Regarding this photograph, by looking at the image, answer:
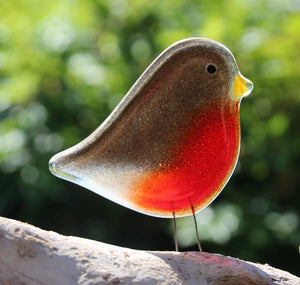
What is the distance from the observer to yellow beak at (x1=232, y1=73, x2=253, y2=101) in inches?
67.8

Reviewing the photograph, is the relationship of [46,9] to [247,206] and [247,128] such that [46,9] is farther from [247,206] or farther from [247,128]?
[247,206]

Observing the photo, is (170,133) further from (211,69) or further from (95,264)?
(95,264)

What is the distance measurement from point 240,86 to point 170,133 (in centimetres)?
29

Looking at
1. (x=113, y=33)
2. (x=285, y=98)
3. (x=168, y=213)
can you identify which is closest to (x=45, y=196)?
(x=113, y=33)

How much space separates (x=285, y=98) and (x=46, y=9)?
5.94ft

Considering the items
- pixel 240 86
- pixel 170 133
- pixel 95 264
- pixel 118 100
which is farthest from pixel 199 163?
pixel 118 100

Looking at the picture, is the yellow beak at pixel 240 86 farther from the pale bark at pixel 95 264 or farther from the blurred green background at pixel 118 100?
the blurred green background at pixel 118 100

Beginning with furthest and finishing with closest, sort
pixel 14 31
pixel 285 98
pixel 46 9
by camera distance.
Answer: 1. pixel 46 9
2. pixel 14 31
3. pixel 285 98

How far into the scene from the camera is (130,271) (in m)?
1.50

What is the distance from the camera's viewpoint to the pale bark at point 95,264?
55.7 inches

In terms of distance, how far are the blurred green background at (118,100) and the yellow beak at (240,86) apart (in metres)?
1.32

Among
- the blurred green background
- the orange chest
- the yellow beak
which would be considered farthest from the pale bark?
the blurred green background

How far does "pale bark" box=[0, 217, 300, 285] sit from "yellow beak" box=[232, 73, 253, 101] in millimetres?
569

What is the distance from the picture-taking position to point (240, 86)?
5.67 feet
